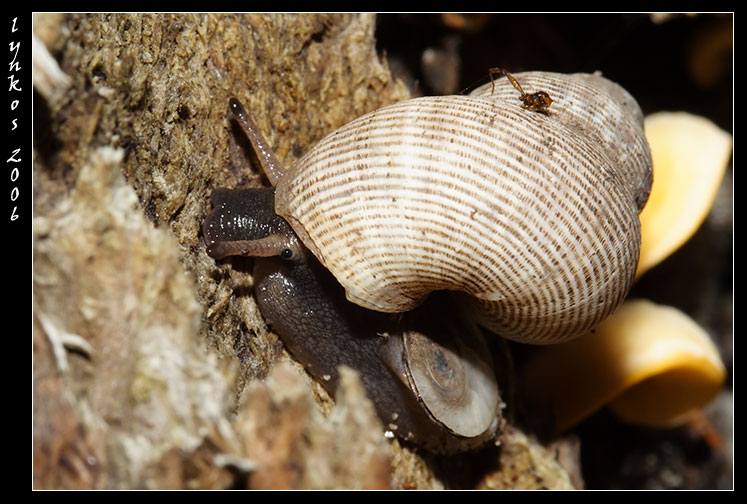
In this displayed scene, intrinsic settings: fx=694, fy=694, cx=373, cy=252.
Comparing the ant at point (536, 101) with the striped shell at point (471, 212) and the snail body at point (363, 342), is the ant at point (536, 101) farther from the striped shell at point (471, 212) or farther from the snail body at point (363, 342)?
the snail body at point (363, 342)

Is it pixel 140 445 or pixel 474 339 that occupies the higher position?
pixel 140 445

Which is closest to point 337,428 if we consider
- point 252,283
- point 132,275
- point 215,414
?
point 215,414

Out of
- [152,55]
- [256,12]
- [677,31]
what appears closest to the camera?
[152,55]

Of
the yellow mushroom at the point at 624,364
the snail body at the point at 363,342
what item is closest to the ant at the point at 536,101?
the snail body at the point at 363,342

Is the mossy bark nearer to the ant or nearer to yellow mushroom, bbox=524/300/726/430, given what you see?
the ant

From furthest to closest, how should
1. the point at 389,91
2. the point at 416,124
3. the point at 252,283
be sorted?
the point at 389,91 → the point at 252,283 → the point at 416,124

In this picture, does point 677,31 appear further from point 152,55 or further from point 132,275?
point 132,275
